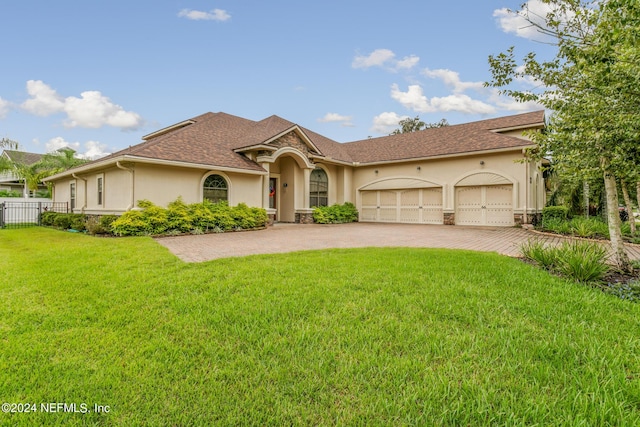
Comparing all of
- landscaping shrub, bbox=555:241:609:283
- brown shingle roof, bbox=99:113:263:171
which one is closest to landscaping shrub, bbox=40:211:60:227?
brown shingle roof, bbox=99:113:263:171

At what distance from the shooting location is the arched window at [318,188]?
19.6 meters

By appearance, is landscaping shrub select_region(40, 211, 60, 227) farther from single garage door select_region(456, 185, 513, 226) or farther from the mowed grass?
single garage door select_region(456, 185, 513, 226)

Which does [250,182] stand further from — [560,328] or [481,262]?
[560,328]

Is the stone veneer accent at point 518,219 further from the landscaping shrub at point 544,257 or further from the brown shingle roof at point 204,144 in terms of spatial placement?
the brown shingle roof at point 204,144

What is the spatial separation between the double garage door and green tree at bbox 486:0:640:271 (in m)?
10.5

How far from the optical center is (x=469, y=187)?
17.6 m

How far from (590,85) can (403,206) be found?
583 inches

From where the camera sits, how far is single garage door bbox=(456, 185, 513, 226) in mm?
16484

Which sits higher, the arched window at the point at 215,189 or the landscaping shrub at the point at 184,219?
the arched window at the point at 215,189

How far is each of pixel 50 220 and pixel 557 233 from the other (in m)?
26.4

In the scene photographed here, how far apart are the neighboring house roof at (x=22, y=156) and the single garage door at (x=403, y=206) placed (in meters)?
32.0

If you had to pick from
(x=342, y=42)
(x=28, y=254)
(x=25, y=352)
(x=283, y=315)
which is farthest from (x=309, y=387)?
(x=342, y=42)

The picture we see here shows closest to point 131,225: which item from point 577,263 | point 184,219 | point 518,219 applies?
point 184,219

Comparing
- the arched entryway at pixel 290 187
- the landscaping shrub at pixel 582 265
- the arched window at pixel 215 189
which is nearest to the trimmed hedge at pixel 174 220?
the arched window at pixel 215 189
